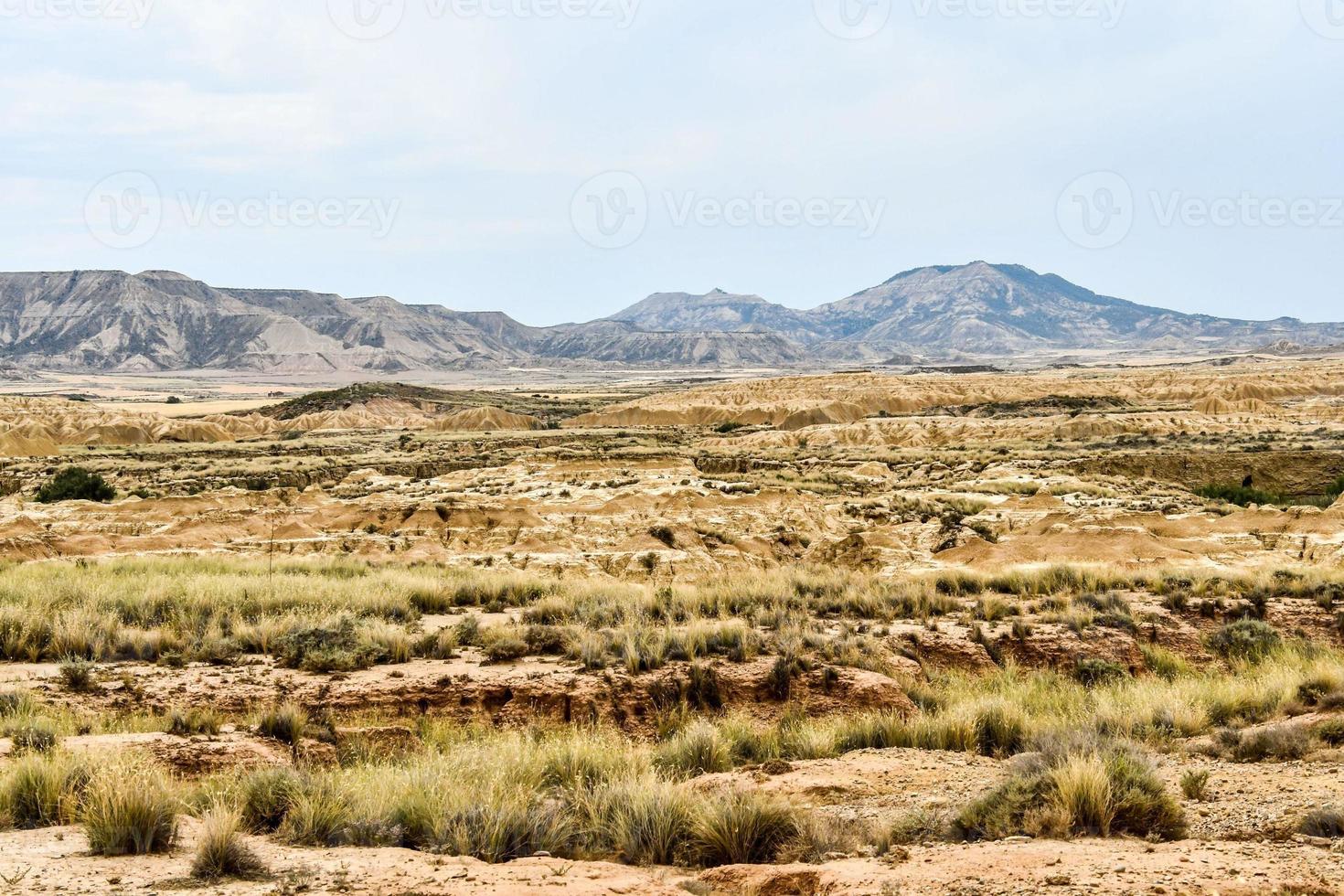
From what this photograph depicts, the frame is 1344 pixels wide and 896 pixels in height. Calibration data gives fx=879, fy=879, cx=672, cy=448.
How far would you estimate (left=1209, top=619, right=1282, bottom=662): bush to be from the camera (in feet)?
43.0

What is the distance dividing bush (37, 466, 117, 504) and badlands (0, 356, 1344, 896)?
222 inches

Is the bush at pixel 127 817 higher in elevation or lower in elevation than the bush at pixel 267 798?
higher

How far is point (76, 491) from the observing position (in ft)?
111

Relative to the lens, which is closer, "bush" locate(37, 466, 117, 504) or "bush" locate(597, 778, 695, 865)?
"bush" locate(597, 778, 695, 865)

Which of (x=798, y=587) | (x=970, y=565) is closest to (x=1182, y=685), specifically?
(x=798, y=587)

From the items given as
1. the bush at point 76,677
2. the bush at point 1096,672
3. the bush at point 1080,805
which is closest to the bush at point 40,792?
the bush at point 76,677

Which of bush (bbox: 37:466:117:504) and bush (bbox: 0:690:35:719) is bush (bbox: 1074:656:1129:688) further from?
bush (bbox: 37:466:117:504)

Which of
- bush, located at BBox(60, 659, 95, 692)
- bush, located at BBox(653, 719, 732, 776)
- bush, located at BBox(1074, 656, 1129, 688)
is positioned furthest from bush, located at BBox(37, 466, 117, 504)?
bush, located at BBox(1074, 656, 1129, 688)

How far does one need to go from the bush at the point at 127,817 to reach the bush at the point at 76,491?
30.9 m

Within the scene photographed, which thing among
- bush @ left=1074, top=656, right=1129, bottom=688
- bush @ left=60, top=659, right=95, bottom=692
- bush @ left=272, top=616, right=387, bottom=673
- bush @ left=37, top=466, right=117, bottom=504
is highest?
bush @ left=60, top=659, right=95, bottom=692

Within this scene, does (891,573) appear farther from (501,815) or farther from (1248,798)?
(501,815)

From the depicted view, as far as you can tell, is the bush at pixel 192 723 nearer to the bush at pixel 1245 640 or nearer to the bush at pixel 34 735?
the bush at pixel 34 735

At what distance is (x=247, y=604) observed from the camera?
43.5ft

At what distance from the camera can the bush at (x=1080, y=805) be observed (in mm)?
6215
